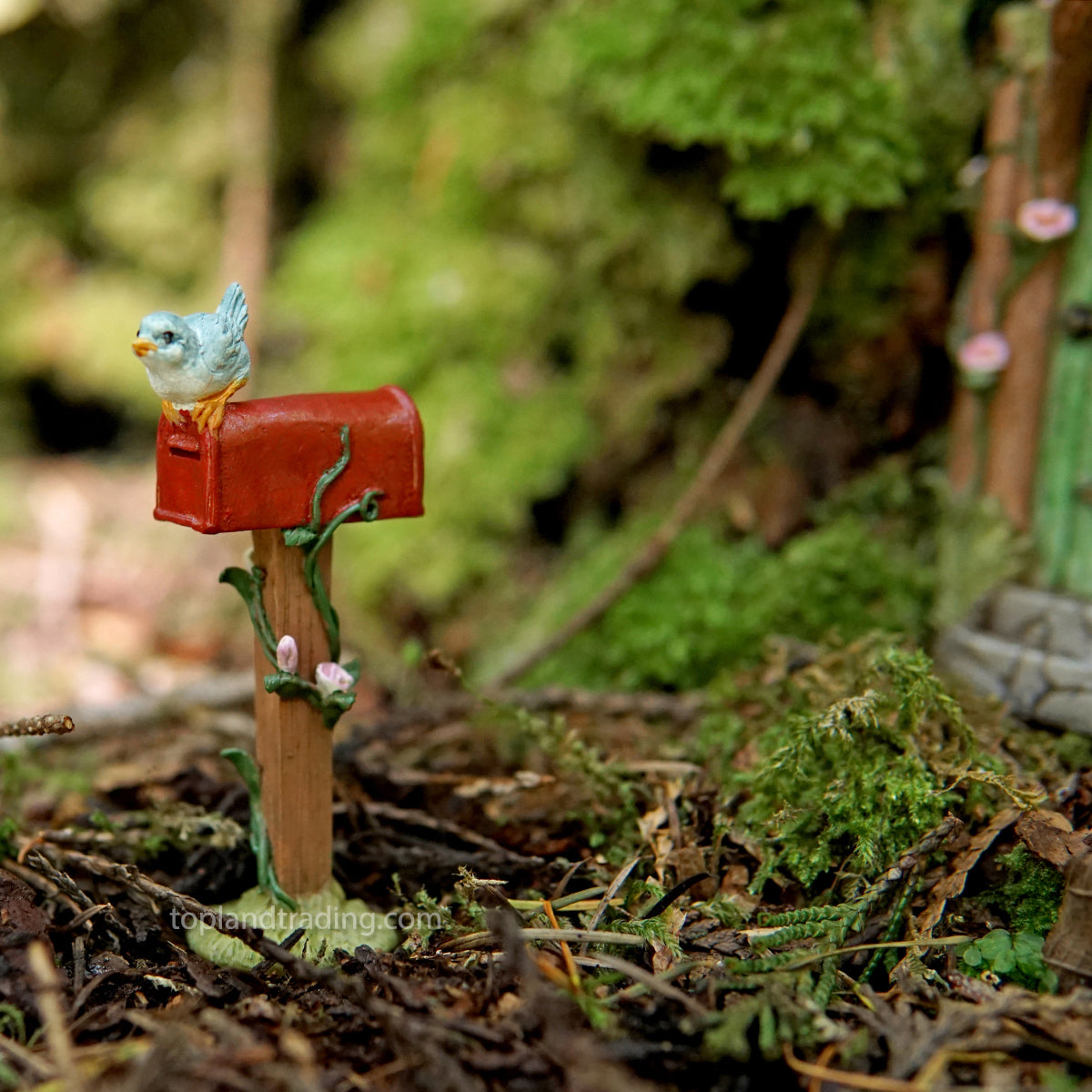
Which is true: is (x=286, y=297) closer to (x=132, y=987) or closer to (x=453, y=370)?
(x=453, y=370)

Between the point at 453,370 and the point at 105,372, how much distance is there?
249 centimetres

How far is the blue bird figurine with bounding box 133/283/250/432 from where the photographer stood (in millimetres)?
1448

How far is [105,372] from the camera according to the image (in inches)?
192

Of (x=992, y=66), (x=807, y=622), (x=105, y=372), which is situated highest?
(x=992, y=66)

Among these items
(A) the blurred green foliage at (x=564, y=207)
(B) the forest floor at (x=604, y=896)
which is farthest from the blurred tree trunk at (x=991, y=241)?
(B) the forest floor at (x=604, y=896)

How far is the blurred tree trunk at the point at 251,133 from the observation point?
4.54 metres

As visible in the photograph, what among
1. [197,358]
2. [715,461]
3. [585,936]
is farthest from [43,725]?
[715,461]

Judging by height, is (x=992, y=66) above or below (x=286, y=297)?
above

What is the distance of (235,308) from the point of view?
1559 mm

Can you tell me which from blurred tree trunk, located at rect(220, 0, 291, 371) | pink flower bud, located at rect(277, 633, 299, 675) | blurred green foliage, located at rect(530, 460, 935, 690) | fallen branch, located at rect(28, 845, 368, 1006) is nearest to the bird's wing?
pink flower bud, located at rect(277, 633, 299, 675)

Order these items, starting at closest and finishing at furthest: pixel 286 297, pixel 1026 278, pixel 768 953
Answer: pixel 768 953 < pixel 1026 278 < pixel 286 297

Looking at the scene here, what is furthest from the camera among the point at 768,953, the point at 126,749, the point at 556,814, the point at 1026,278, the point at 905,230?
the point at 905,230

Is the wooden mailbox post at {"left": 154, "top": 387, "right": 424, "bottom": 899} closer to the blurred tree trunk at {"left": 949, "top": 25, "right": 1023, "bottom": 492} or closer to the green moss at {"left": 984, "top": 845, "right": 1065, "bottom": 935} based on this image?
the green moss at {"left": 984, "top": 845, "right": 1065, "bottom": 935}

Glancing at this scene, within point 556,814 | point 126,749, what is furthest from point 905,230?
point 126,749
